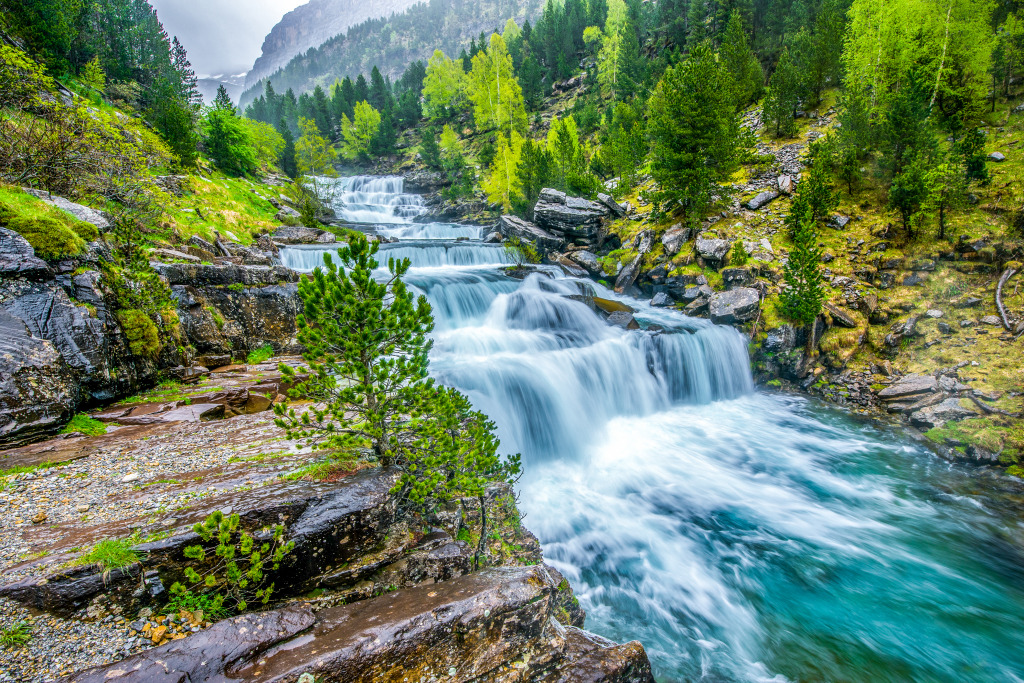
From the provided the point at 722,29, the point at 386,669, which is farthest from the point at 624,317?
the point at 722,29

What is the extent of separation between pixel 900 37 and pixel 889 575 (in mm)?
28102

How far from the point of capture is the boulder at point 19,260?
634 centimetres

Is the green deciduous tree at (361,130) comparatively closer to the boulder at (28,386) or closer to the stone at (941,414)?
the boulder at (28,386)

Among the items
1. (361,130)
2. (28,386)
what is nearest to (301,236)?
(28,386)

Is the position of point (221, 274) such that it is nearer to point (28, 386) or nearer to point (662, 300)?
point (28, 386)

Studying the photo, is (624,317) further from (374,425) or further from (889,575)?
(374,425)

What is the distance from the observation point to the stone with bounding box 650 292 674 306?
1914cm

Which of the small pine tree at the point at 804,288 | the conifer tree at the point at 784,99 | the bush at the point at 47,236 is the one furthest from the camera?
the conifer tree at the point at 784,99

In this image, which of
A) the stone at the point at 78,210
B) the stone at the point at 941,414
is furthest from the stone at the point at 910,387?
the stone at the point at 78,210

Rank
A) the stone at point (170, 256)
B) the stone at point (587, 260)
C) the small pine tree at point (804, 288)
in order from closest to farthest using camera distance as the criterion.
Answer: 1. the stone at point (170, 256)
2. the small pine tree at point (804, 288)
3. the stone at point (587, 260)

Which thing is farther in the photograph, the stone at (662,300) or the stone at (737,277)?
the stone at (662,300)

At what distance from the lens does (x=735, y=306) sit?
16078mm

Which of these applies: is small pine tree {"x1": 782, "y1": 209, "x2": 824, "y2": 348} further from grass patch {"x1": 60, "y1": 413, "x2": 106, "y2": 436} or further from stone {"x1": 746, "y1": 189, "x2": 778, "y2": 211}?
grass patch {"x1": 60, "y1": 413, "x2": 106, "y2": 436}

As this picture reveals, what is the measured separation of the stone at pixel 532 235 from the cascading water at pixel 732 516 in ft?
32.1
